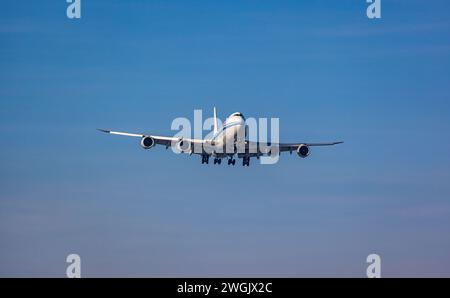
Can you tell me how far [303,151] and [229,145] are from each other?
1355cm

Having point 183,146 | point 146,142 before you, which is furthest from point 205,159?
point 146,142

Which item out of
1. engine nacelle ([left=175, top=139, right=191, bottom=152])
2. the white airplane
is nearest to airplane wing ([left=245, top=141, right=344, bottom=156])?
the white airplane

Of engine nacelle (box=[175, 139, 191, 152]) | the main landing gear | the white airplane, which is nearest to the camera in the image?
the white airplane

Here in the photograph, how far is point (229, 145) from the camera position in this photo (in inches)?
4943

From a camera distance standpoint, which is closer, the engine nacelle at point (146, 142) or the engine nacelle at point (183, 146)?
the engine nacelle at point (146, 142)

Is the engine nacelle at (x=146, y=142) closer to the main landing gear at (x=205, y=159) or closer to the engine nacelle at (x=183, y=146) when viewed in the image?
the engine nacelle at (x=183, y=146)

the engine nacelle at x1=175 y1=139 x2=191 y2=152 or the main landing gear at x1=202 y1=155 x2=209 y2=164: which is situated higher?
the engine nacelle at x1=175 y1=139 x2=191 y2=152

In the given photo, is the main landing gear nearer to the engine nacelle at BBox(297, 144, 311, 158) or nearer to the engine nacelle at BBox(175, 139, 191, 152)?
the engine nacelle at BBox(175, 139, 191, 152)

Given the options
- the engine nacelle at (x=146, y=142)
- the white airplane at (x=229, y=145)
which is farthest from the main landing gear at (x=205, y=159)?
the engine nacelle at (x=146, y=142)

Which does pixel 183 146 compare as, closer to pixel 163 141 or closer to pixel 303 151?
pixel 163 141

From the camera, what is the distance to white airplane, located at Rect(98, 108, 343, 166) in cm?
12438

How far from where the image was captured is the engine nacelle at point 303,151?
436 ft
